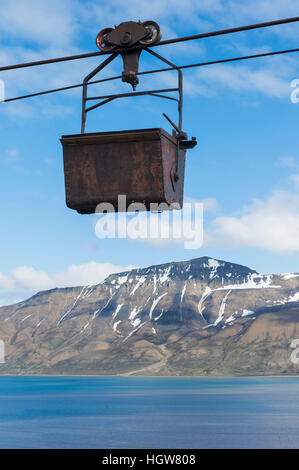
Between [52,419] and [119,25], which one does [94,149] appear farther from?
[52,419]

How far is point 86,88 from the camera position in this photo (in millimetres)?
7918

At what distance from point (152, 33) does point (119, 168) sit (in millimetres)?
1613

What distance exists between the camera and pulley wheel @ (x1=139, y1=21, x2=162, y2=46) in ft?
24.1

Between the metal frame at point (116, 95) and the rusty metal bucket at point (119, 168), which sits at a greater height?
the metal frame at point (116, 95)

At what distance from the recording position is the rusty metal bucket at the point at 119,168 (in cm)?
746

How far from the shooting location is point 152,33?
7.42 m

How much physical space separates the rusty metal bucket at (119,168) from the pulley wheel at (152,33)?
1035 millimetres

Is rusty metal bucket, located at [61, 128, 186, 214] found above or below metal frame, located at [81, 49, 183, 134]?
below

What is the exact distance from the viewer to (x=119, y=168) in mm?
7551

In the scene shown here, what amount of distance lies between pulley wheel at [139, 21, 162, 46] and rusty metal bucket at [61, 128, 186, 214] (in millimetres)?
1035

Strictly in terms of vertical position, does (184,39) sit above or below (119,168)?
above

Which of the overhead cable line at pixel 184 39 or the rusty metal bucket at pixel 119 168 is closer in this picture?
the overhead cable line at pixel 184 39

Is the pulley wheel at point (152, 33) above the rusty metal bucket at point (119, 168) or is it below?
above
